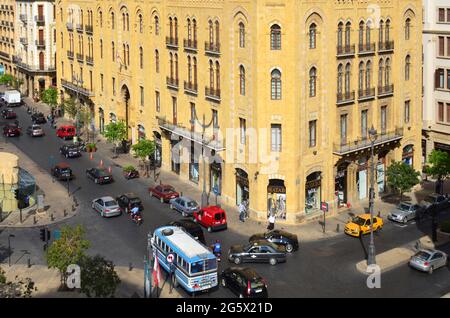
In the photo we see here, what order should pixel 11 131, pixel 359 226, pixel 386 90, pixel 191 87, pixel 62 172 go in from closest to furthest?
pixel 359 226 → pixel 386 90 → pixel 191 87 → pixel 62 172 → pixel 11 131

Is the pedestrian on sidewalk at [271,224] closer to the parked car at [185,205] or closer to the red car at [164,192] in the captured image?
the parked car at [185,205]

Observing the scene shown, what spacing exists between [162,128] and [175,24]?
1155 centimetres

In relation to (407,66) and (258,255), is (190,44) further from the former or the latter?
(258,255)

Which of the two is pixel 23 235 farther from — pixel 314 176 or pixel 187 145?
pixel 314 176

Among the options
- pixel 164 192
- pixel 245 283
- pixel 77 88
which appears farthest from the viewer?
pixel 77 88

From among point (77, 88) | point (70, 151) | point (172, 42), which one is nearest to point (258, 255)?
point (172, 42)

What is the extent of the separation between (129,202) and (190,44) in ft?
58.4

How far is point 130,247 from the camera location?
50.7 meters

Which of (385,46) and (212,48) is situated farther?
(385,46)

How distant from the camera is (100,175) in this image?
68.4m

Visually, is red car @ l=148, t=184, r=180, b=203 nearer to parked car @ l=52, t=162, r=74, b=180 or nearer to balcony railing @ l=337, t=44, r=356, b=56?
parked car @ l=52, t=162, r=74, b=180

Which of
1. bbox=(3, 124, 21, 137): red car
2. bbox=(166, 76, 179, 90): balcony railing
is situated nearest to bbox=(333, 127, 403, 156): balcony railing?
bbox=(166, 76, 179, 90): balcony railing
